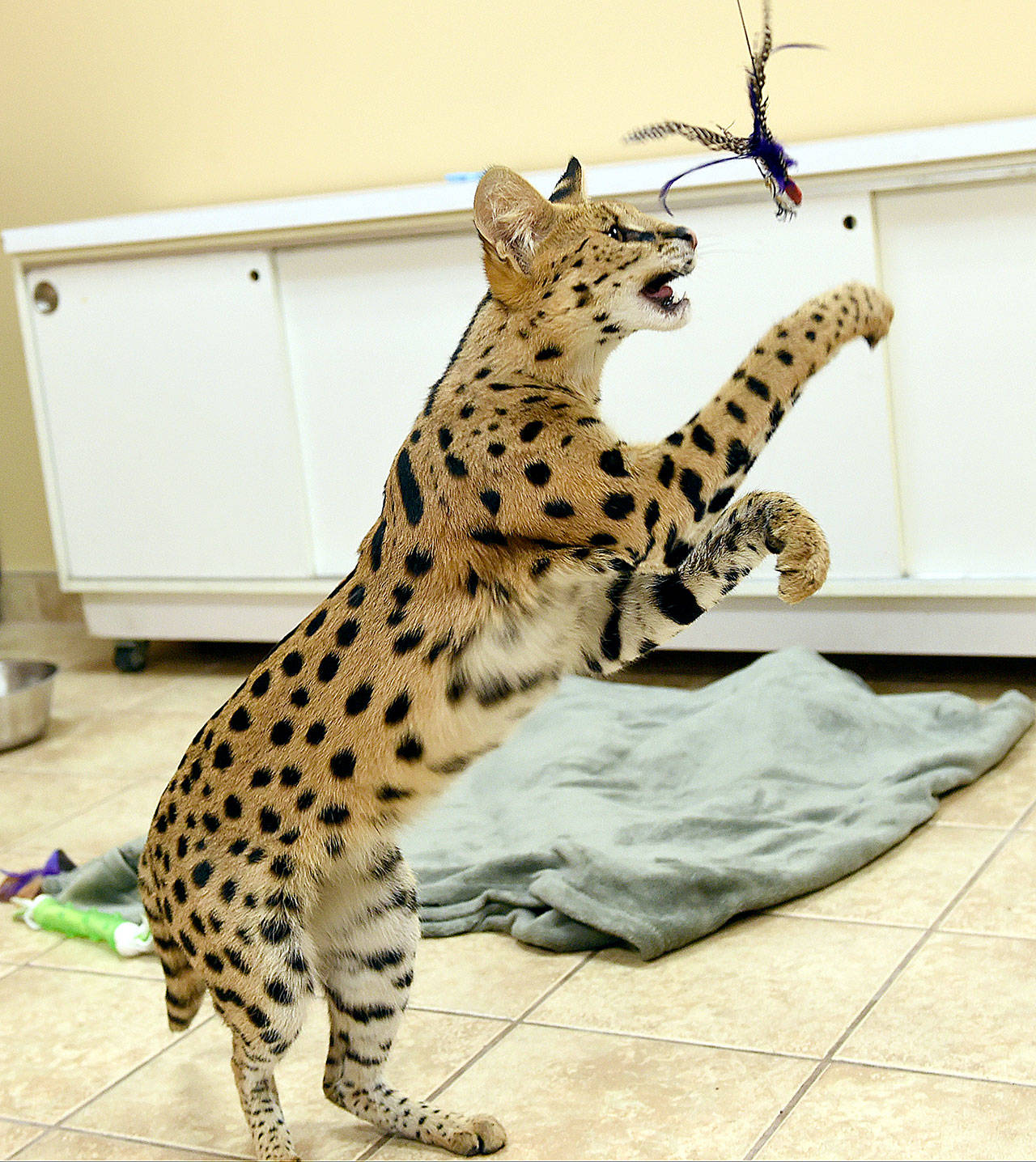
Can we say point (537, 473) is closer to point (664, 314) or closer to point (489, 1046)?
point (664, 314)

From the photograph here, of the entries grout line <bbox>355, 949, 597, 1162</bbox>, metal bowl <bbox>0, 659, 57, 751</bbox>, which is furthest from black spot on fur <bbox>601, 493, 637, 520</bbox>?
metal bowl <bbox>0, 659, 57, 751</bbox>

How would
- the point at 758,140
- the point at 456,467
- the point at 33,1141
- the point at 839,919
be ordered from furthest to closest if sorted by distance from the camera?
the point at 839,919 → the point at 33,1141 → the point at 456,467 → the point at 758,140

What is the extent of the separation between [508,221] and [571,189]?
0.17 meters

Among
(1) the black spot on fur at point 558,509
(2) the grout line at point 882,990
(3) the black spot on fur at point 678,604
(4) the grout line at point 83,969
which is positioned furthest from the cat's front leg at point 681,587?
(4) the grout line at point 83,969

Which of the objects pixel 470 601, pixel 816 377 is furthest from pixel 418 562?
pixel 816 377

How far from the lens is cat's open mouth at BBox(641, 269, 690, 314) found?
1.68m

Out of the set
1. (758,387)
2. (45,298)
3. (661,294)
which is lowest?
(758,387)

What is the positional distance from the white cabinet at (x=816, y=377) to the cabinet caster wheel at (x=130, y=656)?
1732 mm

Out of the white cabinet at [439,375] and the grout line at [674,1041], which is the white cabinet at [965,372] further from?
the grout line at [674,1041]

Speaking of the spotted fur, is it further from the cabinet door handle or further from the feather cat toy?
the cabinet door handle

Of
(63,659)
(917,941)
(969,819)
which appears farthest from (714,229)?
(63,659)

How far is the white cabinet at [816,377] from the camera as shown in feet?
10.5

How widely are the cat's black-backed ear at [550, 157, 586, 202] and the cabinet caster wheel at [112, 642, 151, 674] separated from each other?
2.78 m

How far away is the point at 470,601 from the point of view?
1.74 m
